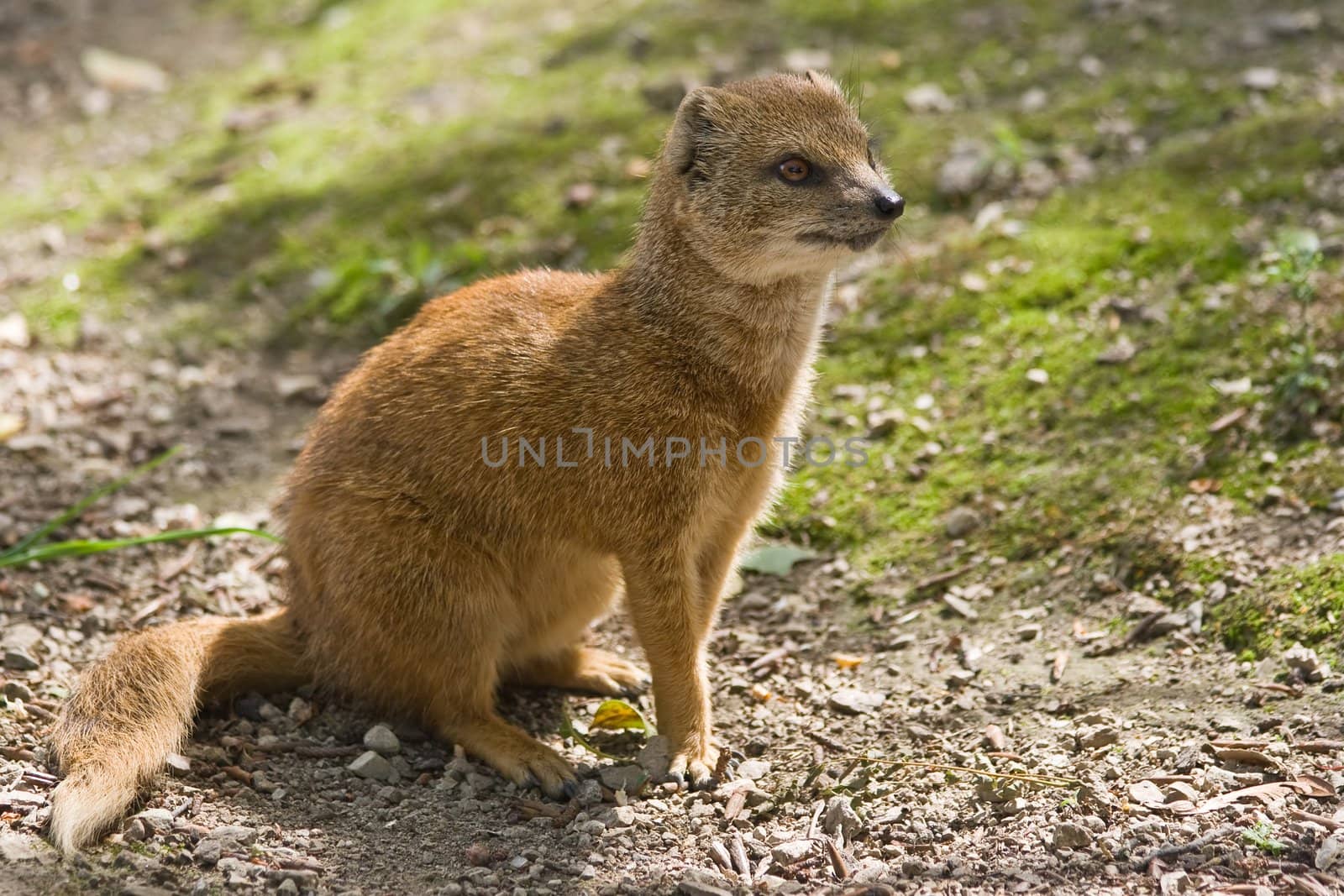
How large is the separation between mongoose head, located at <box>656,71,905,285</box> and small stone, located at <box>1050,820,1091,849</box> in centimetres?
187

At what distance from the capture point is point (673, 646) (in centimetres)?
421

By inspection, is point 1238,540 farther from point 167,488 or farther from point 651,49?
point 651,49

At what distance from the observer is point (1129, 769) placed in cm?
373

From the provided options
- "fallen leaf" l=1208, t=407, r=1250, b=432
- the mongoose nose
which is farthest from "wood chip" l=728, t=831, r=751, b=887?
"fallen leaf" l=1208, t=407, r=1250, b=432

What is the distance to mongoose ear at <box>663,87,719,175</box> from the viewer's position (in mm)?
4367

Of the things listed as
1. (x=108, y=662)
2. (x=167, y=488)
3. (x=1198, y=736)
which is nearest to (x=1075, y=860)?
(x=1198, y=736)

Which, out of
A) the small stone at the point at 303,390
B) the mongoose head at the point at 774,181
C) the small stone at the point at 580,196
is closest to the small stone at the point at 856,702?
the mongoose head at the point at 774,181

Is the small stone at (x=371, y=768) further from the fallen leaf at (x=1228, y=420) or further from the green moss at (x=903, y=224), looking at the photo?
the fallen leaf at (x=1228, y=420)

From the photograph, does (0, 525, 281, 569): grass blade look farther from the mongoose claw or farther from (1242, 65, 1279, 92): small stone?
(1242, 65, 1279, 92): small stone

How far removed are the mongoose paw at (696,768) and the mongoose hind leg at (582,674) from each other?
0.70 m

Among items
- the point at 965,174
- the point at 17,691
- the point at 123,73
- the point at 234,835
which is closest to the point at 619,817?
the point at 234,835

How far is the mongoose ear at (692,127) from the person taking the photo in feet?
14.3

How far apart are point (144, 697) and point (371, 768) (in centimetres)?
73

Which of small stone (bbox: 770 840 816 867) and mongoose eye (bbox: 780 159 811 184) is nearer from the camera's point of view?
small stone (bbox: 770 840 816 867)
